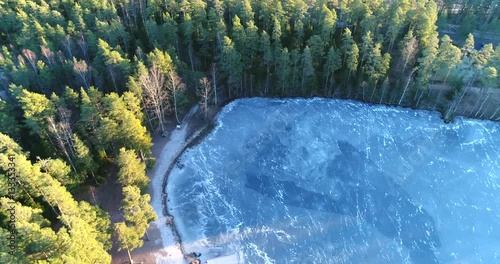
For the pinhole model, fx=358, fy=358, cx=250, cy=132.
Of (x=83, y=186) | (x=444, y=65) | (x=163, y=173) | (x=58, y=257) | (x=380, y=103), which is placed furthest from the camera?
(x=380, y=103)

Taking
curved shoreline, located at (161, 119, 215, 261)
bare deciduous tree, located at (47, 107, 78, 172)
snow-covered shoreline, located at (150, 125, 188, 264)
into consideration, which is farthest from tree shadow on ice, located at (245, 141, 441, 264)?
bare deciduous tree, located at (47, 107, 78, 172)

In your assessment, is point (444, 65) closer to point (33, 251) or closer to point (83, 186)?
point (83, 186)

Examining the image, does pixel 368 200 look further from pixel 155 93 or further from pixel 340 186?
pixel 155 93

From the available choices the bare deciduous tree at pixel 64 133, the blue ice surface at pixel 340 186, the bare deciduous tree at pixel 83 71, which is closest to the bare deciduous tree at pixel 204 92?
the blue ice surface at pixel 340 186

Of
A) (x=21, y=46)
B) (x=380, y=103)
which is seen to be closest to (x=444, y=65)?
(x=380, y=103)

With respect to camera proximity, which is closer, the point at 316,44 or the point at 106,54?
the point at 106,54

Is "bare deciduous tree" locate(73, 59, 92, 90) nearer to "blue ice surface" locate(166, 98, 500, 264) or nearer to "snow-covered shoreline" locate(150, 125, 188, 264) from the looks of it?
"snow-covered shoreline" locate(150, 125, 188, 264)

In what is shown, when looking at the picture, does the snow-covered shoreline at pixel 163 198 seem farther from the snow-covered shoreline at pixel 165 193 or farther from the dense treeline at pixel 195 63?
the dense treeline at pixel 195 63
